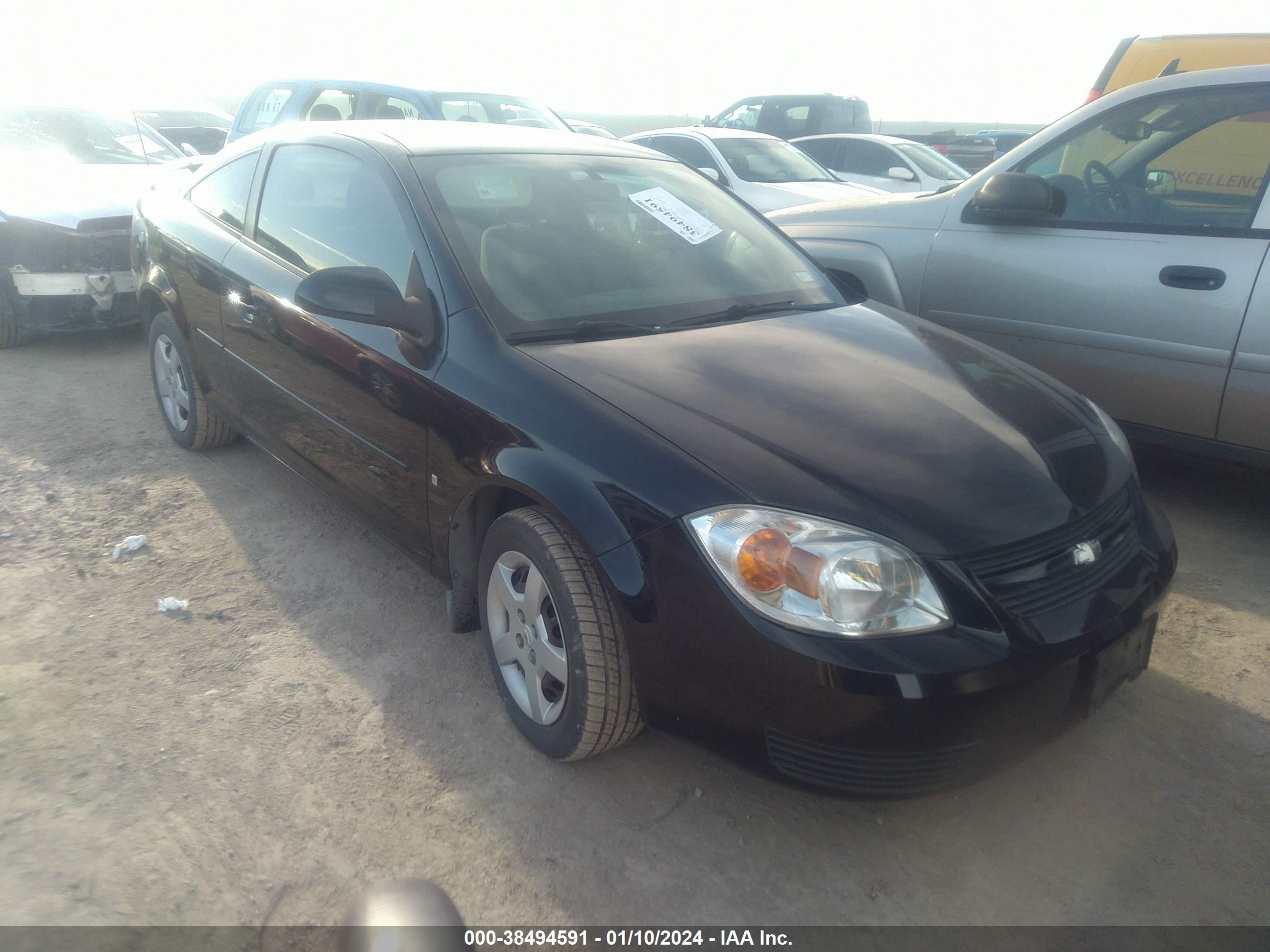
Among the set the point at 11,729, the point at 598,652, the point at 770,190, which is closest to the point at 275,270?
the point at 11,729

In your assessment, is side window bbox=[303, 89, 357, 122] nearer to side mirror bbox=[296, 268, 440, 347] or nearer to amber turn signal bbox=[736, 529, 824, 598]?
side mirror bbox=[296, 268, 440, 347]

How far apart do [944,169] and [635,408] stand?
9.68m

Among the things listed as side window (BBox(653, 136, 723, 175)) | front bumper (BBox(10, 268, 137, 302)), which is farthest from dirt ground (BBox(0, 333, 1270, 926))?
side window (BBox(653, 136, 723, 175))

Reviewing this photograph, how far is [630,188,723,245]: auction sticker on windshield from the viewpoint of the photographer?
3.14 m

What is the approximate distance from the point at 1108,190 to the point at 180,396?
4211 mm

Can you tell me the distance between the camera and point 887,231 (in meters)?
4.47

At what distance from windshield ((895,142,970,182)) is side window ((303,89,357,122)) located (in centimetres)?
615

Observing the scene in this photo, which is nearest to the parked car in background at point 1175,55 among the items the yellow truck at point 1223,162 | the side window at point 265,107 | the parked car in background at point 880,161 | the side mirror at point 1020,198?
the yellow truck at point 1223,162

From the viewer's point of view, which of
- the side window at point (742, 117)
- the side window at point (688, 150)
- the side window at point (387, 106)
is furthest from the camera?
the side window at point (742, 117)

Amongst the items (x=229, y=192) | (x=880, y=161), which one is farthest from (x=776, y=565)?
(x=880, y=161)

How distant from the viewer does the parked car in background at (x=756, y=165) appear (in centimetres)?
846

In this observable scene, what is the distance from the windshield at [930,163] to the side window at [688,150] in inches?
105

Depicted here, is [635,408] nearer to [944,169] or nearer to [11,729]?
[11,729]

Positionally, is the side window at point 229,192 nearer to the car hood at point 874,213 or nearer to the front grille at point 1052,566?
the car hood at point 874,213
